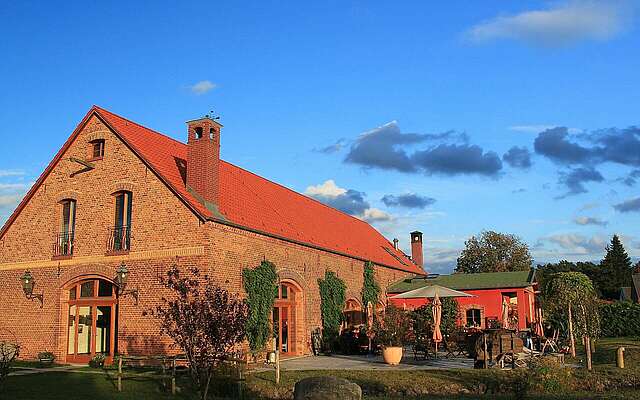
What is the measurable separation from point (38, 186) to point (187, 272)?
8028 millimetres

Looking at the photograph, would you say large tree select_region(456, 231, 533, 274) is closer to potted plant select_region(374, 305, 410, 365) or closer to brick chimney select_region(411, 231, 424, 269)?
brick chimney select_region(411, 231, 424, 269)

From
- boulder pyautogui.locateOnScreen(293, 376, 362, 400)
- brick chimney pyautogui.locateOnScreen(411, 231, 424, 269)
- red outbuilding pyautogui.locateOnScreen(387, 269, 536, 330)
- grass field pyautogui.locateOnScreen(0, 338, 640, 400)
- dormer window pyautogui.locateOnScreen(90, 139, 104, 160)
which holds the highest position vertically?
dormer window pyautogui.locateOnScreen(90, 139, 104, 160)

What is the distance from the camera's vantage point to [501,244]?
58.2 metres

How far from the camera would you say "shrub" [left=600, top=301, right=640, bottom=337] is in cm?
3809

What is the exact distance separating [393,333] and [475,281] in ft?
48.1

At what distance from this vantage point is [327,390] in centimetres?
995

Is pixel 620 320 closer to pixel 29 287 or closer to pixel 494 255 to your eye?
pixel 494 255

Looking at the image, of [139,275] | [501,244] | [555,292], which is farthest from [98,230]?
[501,244]

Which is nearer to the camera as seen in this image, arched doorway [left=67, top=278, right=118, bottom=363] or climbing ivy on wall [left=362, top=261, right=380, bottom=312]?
arched doorway [left=67, top=278, right=118, bottom=363]

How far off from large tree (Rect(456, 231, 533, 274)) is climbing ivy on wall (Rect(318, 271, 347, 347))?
32666 mm

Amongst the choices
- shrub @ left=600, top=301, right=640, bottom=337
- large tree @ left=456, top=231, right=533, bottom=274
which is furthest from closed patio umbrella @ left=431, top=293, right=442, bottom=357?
large tree @ left=456, top=231, right=533, bottom=274

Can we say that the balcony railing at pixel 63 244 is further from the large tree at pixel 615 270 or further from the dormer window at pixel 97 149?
the large tree at pixel 615 270

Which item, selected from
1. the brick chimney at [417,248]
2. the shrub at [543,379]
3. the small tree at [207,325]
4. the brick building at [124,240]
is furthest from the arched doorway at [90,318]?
the brick chimney at [417,248]

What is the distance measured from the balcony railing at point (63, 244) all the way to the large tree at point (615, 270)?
80.5m
